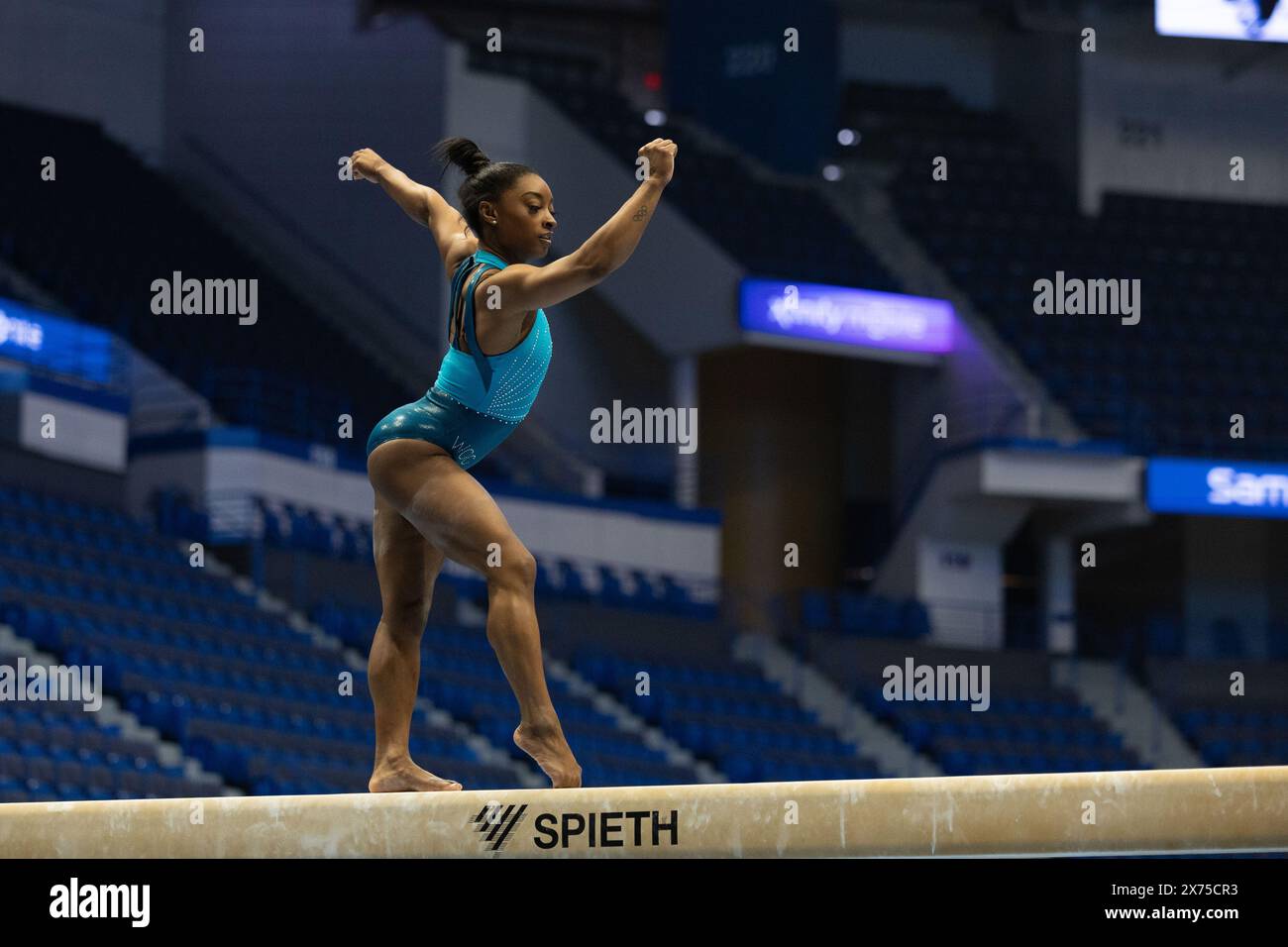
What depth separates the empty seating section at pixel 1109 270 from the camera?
21.0 m

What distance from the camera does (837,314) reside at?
1995 cm

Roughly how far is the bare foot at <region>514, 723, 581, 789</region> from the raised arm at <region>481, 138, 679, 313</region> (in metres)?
1.05

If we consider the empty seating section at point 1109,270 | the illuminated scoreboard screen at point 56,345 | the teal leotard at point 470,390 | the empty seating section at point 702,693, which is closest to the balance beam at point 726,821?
the teal leotard at point 470,390

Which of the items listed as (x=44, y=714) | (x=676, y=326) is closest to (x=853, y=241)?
(x=676, y=326)

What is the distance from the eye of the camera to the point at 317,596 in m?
16.8

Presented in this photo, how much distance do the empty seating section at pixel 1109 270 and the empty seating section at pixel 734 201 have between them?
1.24 metres

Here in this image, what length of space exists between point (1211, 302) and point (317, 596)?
10.8 meters

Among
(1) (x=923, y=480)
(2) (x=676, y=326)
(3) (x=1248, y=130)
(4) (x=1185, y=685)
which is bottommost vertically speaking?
(4) (x=1185, y=685)

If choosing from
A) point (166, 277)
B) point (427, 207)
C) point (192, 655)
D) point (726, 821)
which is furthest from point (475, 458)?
point (166, 277)

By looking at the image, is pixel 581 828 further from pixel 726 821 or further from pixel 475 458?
pixel 475 458

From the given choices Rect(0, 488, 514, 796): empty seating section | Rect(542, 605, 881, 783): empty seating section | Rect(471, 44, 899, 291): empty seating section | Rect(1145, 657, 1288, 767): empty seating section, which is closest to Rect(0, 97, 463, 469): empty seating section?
Rect(542, 605, 881, 783): empty seating section

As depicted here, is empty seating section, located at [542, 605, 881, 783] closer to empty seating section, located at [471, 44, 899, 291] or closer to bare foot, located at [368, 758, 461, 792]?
empty seating section, located at [471, 44, 899, 291]
